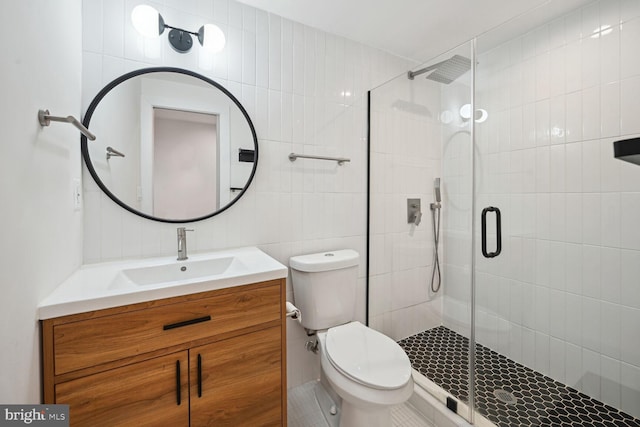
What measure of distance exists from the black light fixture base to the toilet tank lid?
1249 mm

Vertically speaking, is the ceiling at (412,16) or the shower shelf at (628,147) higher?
the ceiling at (412,16)

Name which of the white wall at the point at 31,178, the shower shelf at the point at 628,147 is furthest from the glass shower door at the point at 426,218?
the white wall at the point at 31,178

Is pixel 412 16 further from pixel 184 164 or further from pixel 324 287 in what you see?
pixel 324 287

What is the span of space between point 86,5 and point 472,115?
6.44 ft

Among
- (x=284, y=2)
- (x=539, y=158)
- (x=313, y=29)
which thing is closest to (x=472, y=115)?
(x=539, y=158)

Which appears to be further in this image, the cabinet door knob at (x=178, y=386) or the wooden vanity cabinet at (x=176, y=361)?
the cabinet door knob at (x=178, y=386)

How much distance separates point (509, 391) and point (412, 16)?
7.27ft

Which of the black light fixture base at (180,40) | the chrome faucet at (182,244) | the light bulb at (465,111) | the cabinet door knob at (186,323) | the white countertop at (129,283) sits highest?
the black light fixture base at (180,40)

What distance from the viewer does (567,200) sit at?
1.47 metres

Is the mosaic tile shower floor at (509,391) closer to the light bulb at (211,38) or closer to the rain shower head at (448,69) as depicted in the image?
the rain shower head at (448,69)

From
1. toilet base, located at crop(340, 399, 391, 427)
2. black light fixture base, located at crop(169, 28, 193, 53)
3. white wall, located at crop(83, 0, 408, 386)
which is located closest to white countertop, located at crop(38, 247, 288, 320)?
white wall, located at crop(83, 0, 408, 386)

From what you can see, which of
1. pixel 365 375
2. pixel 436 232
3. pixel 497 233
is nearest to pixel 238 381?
pixel 365 375

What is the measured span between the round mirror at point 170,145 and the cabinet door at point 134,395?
2.23 ft

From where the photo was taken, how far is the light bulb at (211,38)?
1368 millimetres
